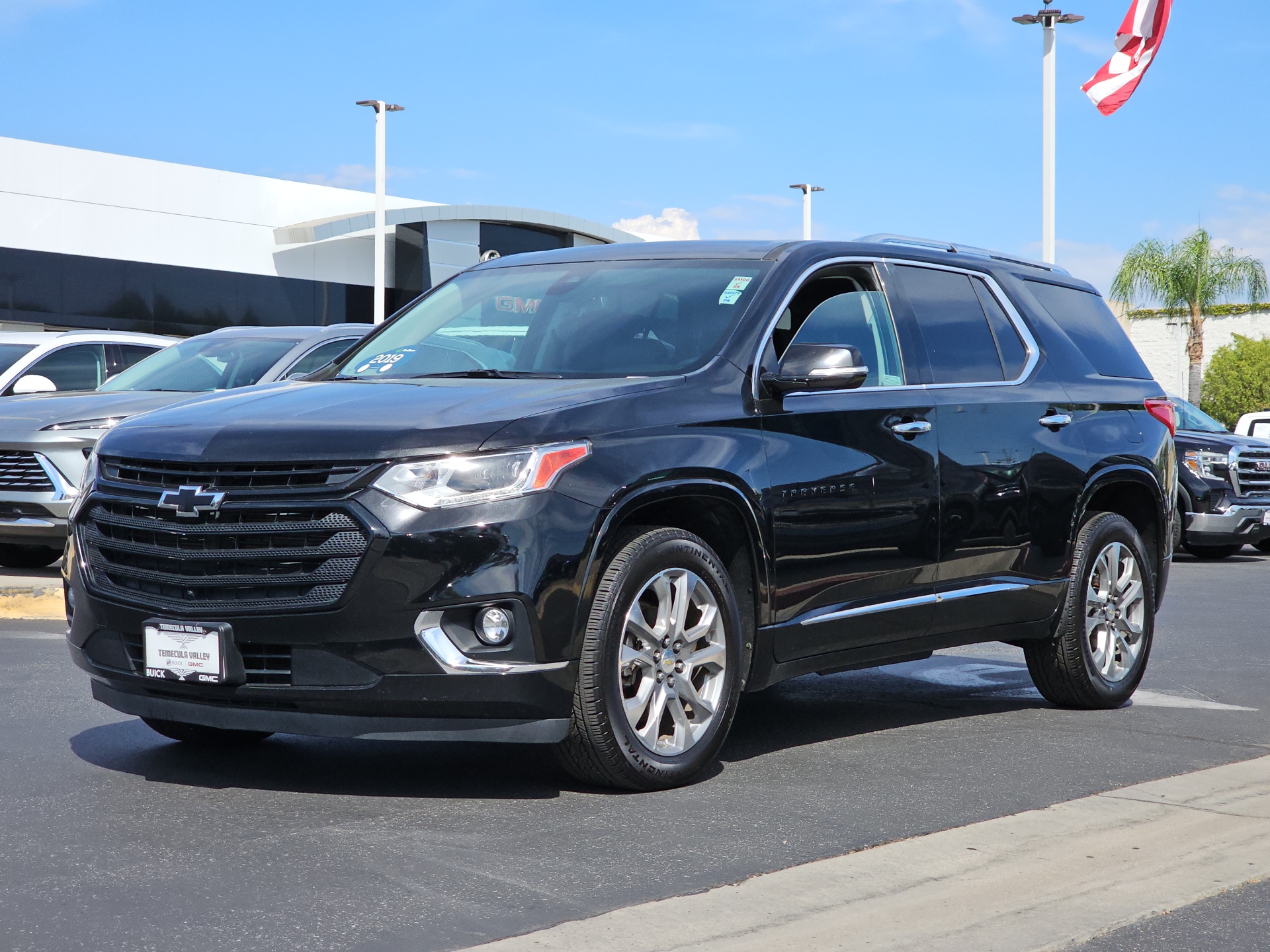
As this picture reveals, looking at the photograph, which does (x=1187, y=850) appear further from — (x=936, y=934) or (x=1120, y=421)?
(x=1120, y=421)

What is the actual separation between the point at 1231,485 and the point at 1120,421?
432 inches

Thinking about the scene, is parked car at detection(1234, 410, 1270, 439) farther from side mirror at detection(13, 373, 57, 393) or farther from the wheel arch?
the wheel arch

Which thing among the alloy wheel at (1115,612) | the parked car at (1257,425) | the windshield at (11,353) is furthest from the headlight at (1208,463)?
the windshield at (11,353)

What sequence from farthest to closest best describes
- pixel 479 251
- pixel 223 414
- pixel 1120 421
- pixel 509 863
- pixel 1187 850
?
1. pixel 479 251
2. pixel 1120 421
3. pixel 223 414
4. pixel 1187 850
5. pixel 509 863

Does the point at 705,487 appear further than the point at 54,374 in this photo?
No

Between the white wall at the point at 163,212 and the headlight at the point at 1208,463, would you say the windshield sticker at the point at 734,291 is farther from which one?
the white wall at the point at 163,212

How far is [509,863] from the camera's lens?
14.3 feet

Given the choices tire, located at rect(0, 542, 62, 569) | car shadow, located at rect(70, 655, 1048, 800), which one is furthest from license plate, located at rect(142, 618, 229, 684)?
tire, located at rect(0, 542, 62, 569)

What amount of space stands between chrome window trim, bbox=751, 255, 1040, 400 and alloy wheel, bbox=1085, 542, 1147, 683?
0.97 meters

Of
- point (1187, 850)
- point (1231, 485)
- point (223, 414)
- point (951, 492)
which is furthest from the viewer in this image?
point (1231, 485)

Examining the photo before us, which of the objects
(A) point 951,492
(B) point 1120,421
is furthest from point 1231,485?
(A) point 951,492

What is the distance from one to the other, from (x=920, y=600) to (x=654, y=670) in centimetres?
144

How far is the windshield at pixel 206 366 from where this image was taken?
1180 centimetres

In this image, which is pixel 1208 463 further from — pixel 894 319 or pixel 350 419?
pixel 350 419
